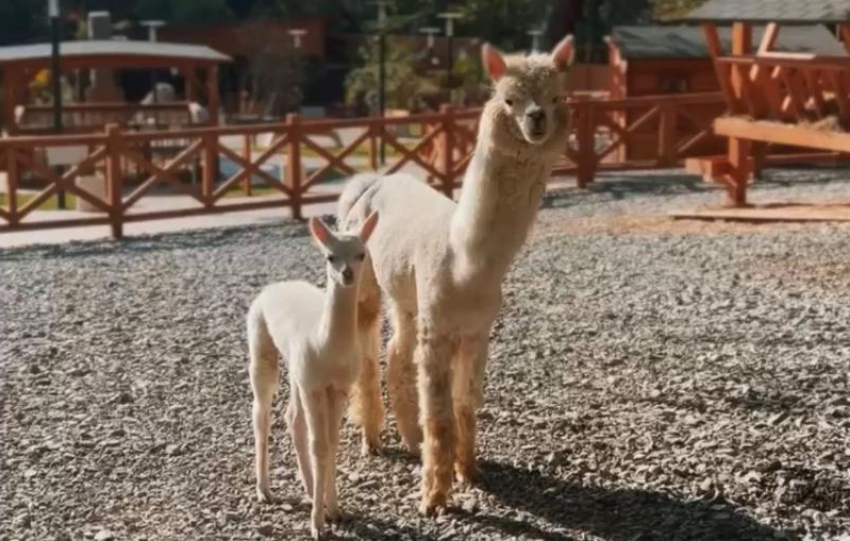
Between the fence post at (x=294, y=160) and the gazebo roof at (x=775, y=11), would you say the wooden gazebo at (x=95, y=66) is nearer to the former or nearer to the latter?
the fence post at (x=294, y=160)

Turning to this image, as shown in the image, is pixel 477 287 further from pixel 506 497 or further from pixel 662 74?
pixel 662 74

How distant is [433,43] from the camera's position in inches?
1367

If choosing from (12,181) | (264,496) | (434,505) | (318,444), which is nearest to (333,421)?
(318,444)

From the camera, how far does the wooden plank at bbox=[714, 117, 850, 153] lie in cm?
1374

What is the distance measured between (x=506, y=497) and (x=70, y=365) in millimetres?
4031

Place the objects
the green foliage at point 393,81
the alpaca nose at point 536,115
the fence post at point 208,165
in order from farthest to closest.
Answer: the green foliage at point 393,81 → the fence post at point 208,165 → the alpaca nose at point 536,115

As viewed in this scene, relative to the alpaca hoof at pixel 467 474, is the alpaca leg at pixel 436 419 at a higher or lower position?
higher

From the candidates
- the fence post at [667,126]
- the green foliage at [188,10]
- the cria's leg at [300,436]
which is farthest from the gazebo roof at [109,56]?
the cria's leg at [300,436]

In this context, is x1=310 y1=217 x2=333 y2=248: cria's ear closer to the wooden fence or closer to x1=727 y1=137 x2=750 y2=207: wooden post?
the wooden fence

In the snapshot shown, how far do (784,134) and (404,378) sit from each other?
355 inches

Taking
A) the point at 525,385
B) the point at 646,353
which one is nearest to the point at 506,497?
the point at 525,385

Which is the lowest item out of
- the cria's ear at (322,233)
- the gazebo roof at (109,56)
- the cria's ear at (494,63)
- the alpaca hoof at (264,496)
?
the alpaca hoof at (264,496)

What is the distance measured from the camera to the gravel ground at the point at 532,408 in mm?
5934

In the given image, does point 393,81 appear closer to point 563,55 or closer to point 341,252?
point 563,55
